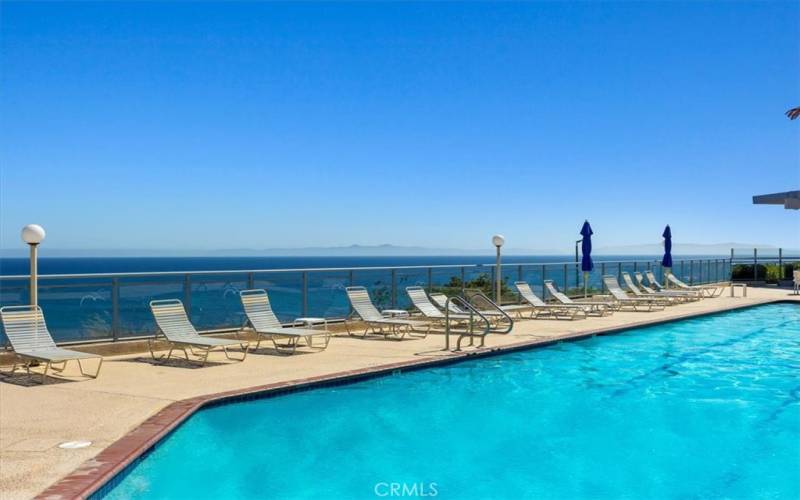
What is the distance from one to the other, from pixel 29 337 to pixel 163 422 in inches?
123

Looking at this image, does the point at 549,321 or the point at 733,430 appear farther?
the point at 549,321

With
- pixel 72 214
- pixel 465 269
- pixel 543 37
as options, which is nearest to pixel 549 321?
pixel 465 269

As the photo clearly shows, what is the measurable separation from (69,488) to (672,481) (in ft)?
14.2

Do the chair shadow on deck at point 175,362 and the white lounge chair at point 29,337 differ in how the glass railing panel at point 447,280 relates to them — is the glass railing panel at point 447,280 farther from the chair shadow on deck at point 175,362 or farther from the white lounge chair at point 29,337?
the white lounge chair at point 29,337

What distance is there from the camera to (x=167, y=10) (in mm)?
12938

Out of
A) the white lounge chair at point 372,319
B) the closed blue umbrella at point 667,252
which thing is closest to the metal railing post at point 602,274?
the closed blue umbrella at point 667,252

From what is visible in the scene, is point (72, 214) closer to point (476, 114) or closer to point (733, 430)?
point (476, 114)

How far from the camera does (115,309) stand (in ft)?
29.9

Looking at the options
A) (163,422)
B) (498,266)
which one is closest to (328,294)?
(498,266)

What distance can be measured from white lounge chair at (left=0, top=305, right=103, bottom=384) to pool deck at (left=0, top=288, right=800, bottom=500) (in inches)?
10.0

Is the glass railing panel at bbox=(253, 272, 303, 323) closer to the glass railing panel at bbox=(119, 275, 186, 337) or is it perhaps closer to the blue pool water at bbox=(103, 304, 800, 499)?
the glass railing panel at bbox=(119, 275, 186, 337)

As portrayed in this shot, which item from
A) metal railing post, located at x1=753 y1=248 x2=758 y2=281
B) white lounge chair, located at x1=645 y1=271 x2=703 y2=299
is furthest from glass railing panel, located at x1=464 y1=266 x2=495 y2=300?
metal railing post, located at x1=753 y1=248 x2=758 y2=281

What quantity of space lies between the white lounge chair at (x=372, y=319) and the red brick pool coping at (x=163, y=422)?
1.82m

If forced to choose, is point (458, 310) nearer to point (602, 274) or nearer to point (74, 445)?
point (602, 274)
